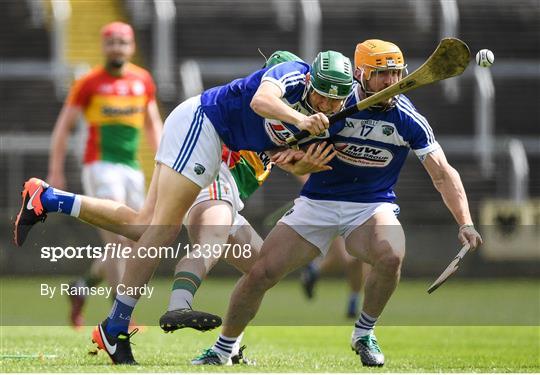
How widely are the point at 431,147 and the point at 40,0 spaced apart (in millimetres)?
16180

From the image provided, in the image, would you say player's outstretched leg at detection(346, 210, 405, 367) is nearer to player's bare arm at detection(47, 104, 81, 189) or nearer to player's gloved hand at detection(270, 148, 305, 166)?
player's gloved hand at detection(270, 148, 305, 166)

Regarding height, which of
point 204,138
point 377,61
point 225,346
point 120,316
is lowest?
point 225,346

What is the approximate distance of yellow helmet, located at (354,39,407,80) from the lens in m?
7.25

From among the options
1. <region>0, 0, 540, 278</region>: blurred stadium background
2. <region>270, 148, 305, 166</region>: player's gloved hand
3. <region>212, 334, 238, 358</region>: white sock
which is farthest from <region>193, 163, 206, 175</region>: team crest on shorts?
<region>0, 0, 540, 278</region>: blurred stadium background

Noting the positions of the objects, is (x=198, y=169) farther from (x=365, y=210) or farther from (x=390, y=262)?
(x=390, y=262)

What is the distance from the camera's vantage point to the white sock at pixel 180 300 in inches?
265

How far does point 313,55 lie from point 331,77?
13.8m

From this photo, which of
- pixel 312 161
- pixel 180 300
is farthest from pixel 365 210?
pixel 180 300

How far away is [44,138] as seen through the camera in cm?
1972

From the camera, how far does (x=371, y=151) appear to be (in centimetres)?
740

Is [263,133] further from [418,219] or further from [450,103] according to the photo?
[450,103]

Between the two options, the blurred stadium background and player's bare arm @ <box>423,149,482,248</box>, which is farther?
the blurred stadium background

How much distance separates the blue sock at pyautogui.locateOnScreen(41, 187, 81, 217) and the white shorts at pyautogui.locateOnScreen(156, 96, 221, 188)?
1.96 feet

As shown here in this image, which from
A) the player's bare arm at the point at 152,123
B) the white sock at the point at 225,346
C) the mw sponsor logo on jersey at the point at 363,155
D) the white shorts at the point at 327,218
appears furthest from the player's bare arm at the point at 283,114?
the player's bare arm at the point at 152,123
